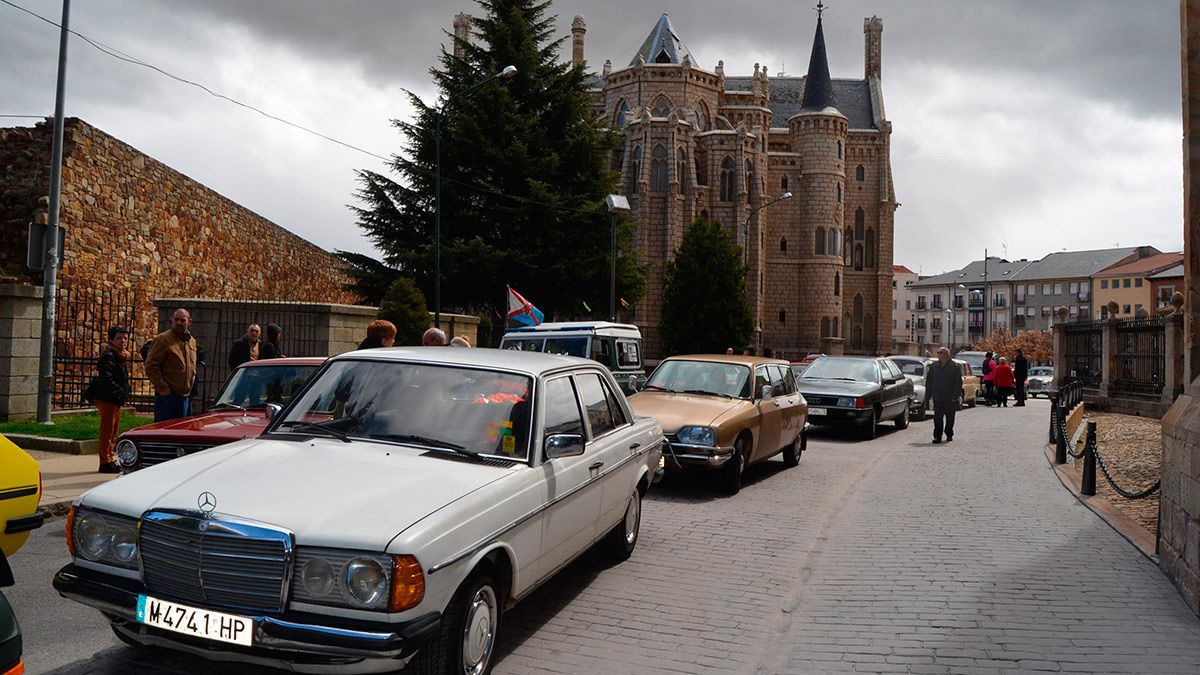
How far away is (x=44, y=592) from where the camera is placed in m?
5.78

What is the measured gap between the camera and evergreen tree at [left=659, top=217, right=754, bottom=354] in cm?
5109

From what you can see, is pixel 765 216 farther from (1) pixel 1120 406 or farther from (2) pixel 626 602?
(2) pixel 626 602

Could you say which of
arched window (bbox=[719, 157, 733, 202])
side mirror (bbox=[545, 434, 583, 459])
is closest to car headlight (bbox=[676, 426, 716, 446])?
side mirror (bbox=[545, 434, 583, 459])

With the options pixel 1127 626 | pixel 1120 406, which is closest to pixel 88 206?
pixel 1127 626

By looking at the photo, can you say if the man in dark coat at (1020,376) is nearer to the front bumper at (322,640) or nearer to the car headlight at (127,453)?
the car headlight at (127,453)

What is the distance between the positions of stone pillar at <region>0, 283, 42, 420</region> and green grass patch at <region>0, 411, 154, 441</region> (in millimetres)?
289

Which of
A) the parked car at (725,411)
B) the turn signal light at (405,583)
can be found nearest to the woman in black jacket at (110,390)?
the parked car at (725,411)

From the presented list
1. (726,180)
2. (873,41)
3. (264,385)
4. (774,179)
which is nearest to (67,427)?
(264,385)

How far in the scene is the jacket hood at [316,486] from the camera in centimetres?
379

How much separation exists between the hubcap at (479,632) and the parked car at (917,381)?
1738 centimetres

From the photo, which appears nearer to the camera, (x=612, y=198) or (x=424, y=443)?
(x=424, y=443)

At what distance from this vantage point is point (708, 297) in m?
51.1

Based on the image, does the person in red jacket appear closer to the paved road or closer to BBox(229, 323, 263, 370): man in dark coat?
the paved road

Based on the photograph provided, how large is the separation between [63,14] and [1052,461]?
16521 millimetres
